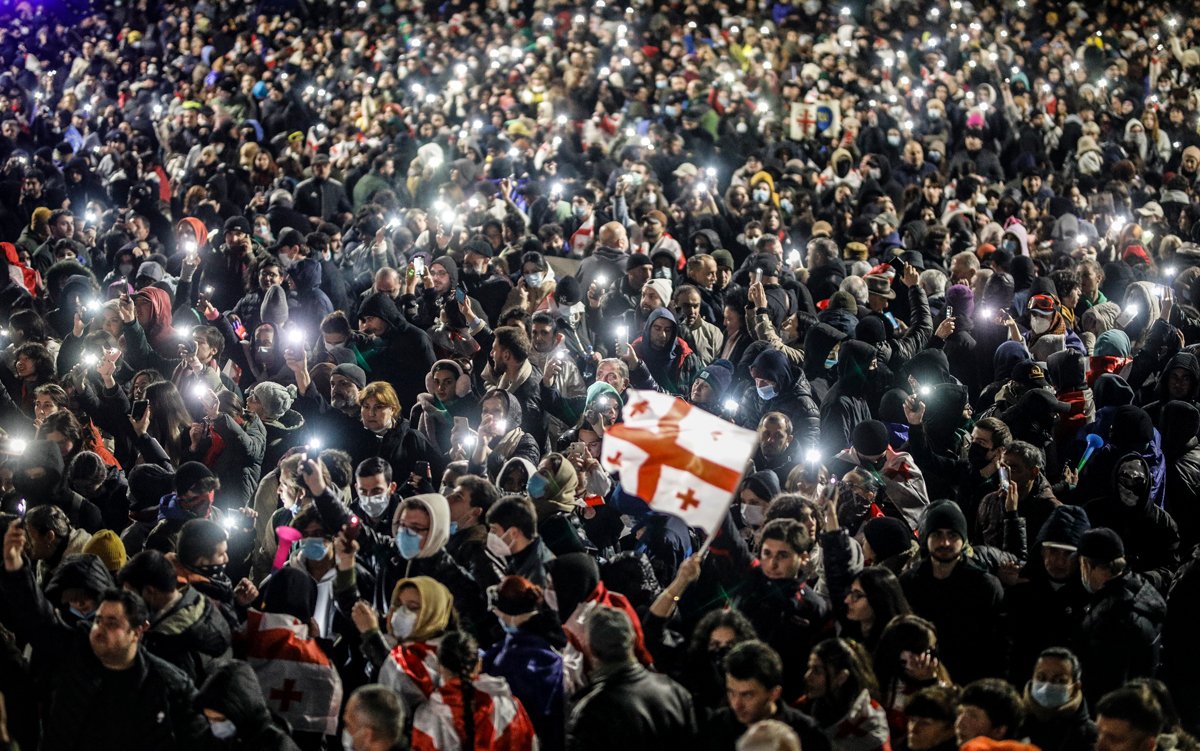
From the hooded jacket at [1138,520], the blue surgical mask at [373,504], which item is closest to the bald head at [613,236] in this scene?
the blue surgical mask at [373,504]

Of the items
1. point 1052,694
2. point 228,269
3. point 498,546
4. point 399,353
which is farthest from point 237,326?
point 1052,694

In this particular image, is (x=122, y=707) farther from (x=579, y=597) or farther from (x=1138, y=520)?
(x=1138, y=520)

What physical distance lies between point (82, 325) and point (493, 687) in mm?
5430

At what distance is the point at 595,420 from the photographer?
783cm

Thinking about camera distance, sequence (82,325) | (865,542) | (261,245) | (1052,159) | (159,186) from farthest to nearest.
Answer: (1052,159) → (159,186) → (261,245) → (82,325) → (865,542)

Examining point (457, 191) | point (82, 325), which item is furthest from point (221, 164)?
point (82, 325)

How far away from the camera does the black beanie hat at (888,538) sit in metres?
6.51

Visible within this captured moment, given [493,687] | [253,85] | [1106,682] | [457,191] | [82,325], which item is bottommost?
[253,85]

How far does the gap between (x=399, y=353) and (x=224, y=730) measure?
14.7ft

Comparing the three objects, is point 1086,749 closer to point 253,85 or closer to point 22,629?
point 22,629

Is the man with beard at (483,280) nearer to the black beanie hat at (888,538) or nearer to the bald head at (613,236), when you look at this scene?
the bald head at (613,236)

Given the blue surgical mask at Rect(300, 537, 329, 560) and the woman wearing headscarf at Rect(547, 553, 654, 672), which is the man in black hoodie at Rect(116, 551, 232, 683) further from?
the woman wearing headscarf at Rect(547, 553, 654, 672)

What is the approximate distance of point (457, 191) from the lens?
13.3 meters

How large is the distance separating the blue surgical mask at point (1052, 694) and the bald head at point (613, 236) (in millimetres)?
6499
